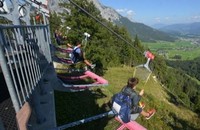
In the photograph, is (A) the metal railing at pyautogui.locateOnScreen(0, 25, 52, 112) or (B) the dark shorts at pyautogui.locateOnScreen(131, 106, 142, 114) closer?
(A) the metal railing at pyautogui.locateOnScreen(0, 25, 52, 112)

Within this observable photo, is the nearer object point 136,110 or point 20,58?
point 20,58

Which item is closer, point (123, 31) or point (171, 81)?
point (123, 31)

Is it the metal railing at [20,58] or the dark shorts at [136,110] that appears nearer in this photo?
the metal railing at [20,58]

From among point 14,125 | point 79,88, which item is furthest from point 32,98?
point 79,88

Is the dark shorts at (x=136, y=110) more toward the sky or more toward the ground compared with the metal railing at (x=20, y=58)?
more toward the ground

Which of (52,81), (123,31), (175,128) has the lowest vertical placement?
(123,31)

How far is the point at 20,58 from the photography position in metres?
6.12

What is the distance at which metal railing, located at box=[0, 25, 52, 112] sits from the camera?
16.0 ft

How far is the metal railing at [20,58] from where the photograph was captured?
16.0ft

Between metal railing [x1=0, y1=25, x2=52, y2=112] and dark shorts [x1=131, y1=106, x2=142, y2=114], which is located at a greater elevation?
metal railing [x1=0, y1=25, x2=52, y2=112]

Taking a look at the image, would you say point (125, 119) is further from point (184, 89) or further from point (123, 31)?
point (184, 89)

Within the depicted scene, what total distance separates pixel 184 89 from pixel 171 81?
1816cm

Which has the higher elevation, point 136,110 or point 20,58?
point 20,58

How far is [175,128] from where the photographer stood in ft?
42.5
